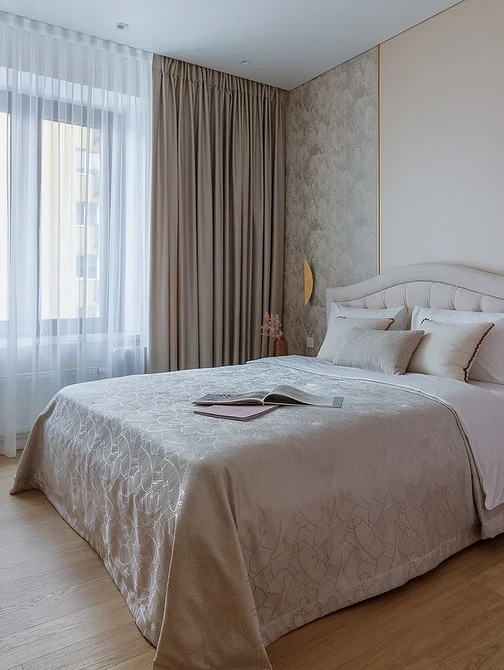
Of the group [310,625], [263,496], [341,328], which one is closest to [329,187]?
[341,328]

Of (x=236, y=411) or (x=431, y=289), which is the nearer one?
(x=236, y=411)

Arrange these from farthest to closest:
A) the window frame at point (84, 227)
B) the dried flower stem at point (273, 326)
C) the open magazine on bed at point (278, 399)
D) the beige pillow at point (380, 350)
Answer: the dried flower stem at point (273, 326)
the window frame at point (84, 227)
the beige pillow at point (380, 350)
the open magazine on bed at point (278, 399)

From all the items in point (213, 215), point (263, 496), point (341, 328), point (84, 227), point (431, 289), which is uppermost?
point (213, 215)

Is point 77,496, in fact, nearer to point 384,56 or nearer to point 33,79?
point 33,79

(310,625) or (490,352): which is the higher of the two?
(490,352)

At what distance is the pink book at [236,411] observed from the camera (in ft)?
6.72

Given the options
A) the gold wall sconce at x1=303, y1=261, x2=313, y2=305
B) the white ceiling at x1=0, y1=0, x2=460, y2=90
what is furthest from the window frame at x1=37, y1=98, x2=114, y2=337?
the gold wall sconce at x1=303, y1=261, x2=313, y2=305

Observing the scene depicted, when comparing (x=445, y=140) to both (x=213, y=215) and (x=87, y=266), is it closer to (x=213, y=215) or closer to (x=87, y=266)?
(x=213, y=215)

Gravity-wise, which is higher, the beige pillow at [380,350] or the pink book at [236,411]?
the beige pillow at [380,350]

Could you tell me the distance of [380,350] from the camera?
114 inches

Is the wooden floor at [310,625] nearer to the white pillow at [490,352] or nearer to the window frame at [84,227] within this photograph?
the white pillow at [490,352]

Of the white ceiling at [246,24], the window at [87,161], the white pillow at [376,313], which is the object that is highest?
the white ceiling at [246,24]

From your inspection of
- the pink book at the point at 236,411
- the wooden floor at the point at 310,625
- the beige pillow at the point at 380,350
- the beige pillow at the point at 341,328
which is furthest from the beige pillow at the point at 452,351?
the pink book at the point at 236,411

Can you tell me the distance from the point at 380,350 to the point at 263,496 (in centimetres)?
145
